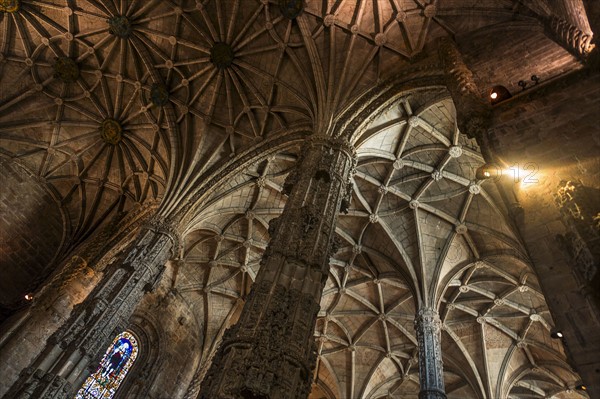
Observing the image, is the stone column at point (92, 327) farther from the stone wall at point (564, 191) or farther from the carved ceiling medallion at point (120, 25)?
the stone wall at point (564, 191)

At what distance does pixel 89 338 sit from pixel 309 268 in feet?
21.9

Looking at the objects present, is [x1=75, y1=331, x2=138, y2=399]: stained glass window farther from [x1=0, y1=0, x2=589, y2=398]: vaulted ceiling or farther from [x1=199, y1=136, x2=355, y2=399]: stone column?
[x1=199, y1=136, x2=355, y2=399]: stone column

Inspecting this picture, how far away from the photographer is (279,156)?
15.8 m

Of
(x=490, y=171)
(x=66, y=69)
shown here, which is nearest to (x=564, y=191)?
(x=490, y=171)

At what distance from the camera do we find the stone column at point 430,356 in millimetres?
11188

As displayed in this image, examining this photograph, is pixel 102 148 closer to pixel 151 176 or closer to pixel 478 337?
pixel 151 176

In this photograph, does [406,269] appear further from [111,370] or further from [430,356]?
[111,370]

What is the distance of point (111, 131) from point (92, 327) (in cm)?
938

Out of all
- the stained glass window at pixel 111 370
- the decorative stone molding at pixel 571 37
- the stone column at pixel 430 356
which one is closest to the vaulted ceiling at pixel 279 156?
the stone column at pixel 430 356

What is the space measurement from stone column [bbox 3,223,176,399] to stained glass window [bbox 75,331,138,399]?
334 cm

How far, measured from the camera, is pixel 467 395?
19078 mm

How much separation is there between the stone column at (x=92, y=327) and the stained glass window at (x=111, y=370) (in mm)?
3344

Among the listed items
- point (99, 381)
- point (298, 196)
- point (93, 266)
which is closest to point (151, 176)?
point (93, 266)

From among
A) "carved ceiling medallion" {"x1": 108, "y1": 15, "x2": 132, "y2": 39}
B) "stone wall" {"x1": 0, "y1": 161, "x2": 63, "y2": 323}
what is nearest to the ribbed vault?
"stone wall" {"x1": 0, "y1": 161, "x2": 63, "y2": 323}
